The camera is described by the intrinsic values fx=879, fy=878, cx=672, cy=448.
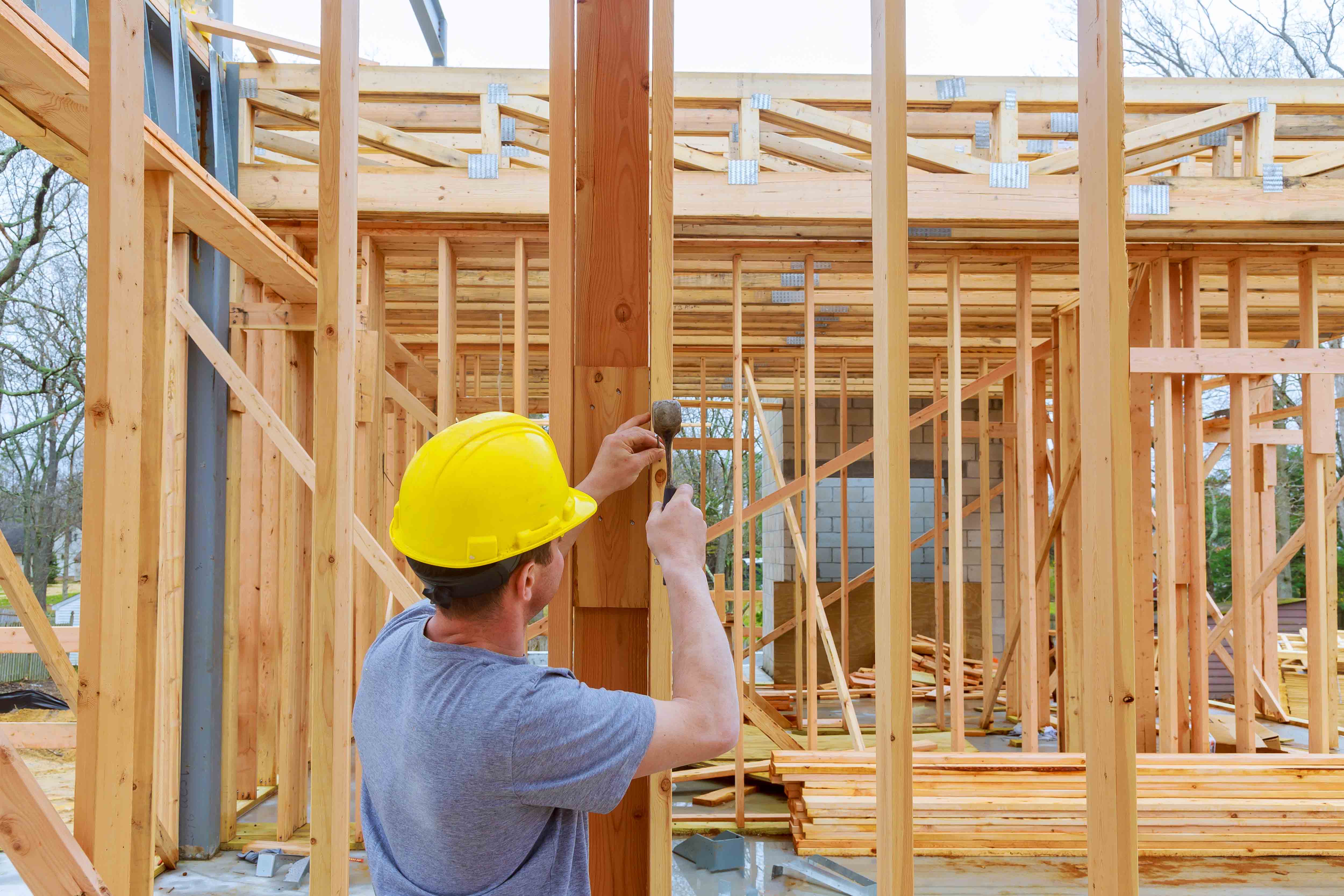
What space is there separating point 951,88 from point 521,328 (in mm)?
2772

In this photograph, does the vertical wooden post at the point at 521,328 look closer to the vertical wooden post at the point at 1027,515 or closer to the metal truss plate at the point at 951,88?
the metal truss plate at the point at 951,88

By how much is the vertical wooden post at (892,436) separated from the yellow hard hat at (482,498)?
0.50 meters

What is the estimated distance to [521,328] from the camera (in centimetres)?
510

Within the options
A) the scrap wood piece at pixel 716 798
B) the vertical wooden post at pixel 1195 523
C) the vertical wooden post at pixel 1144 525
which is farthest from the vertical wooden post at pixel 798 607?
the vertical wooden post at pixel 1195 523

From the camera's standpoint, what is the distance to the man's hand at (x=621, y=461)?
1617mm

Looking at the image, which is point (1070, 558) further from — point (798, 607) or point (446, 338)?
point (446, 338)

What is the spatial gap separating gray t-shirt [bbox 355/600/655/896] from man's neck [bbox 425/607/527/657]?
0.02 meters

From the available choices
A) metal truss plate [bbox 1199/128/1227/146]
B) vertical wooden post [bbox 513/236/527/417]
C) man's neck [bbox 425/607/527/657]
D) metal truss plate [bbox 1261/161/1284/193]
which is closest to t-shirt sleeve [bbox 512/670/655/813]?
man's neck [bbox 425/607/527/657]

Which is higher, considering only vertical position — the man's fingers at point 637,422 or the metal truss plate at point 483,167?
the metal truss plate at point 483,167

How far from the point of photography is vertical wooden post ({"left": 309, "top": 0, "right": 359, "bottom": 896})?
1.52 metres

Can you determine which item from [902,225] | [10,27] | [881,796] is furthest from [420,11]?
[881,796]

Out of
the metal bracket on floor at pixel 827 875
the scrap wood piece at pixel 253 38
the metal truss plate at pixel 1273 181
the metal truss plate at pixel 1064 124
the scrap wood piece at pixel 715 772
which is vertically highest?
the scrap wood piece at pixel 253 38

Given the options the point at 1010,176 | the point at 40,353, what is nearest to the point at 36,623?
the point at 1010,176

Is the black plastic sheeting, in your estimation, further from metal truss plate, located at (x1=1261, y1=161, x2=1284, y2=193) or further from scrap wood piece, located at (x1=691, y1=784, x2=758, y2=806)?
metal truss plate, located at (x1=1261, y1=161, x2=1284, y2=193)
